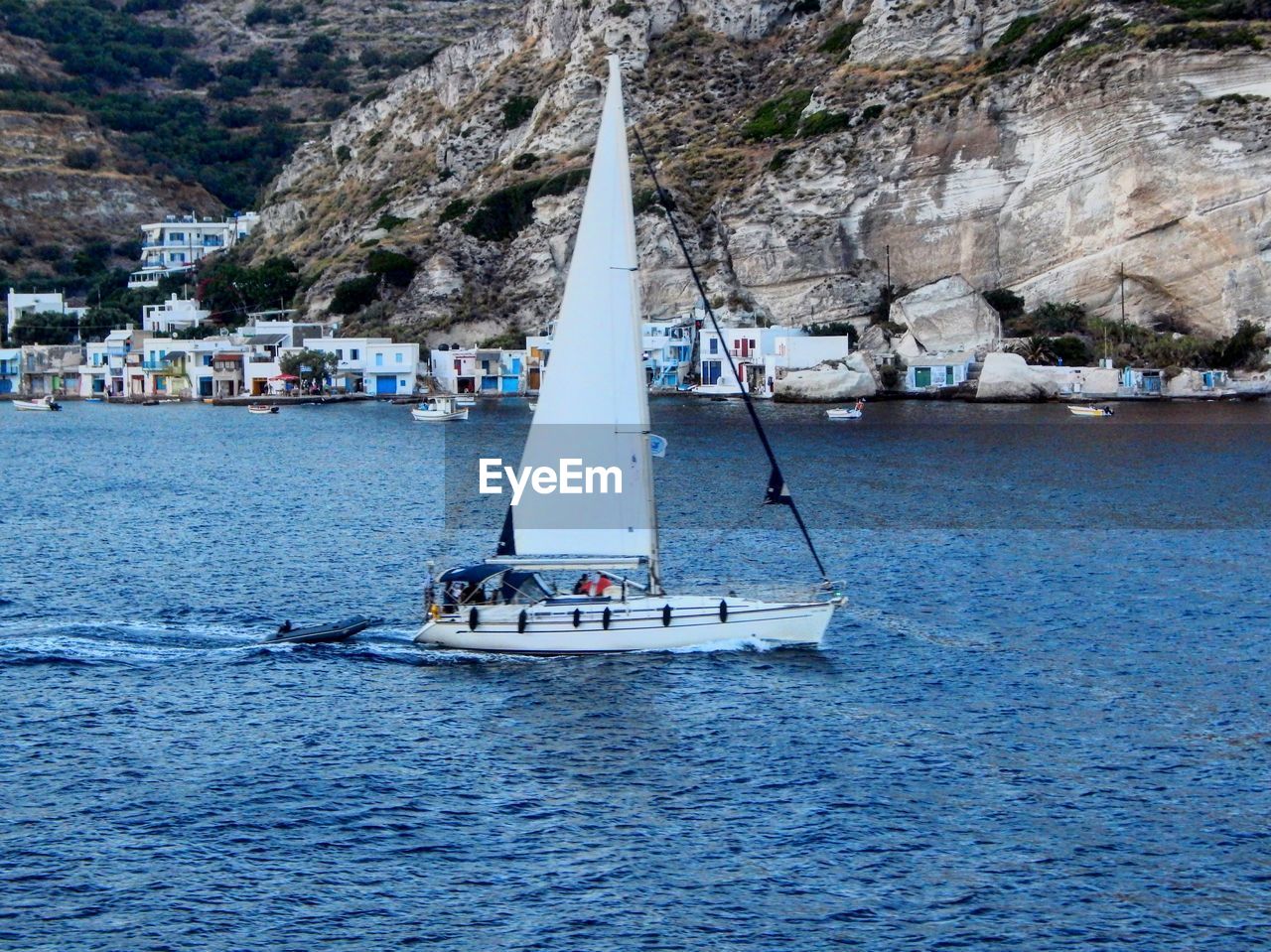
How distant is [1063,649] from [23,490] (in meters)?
48.6

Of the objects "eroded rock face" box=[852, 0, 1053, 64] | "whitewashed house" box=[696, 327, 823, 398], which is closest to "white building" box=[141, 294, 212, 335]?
"whitewashed house" box=[696, 327, 823, 398]

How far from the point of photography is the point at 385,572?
46.2m

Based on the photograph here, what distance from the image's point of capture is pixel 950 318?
112 metres

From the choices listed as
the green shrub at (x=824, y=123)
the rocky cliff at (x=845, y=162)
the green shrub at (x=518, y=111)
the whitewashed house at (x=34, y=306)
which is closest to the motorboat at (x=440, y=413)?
the rocky cliff at (x=845, y=162)

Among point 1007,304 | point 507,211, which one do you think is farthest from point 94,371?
point 1007,304

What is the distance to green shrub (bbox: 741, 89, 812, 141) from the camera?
134 m

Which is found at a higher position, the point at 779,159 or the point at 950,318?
the point at 779,159

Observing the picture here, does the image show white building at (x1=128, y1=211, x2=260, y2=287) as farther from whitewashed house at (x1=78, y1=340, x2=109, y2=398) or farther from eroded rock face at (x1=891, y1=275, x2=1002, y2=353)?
eroded rock face at (x1=891, y1=275, x2=1002, y2=353)

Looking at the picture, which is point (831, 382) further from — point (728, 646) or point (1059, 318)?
point (728, 646)

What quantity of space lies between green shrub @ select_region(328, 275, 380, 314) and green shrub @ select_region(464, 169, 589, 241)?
402 inches

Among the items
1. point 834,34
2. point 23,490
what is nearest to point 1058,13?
point 834,34

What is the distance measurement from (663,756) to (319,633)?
1127 centimetres

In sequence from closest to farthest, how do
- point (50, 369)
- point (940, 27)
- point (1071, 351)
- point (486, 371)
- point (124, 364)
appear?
point (1071, 351) < point (940, 27) < point (486, 371) < point (124, 364) < point (50, 369)

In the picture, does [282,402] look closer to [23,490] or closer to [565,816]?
[23,490]
